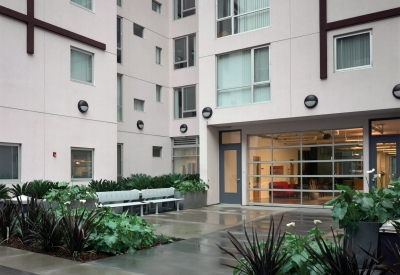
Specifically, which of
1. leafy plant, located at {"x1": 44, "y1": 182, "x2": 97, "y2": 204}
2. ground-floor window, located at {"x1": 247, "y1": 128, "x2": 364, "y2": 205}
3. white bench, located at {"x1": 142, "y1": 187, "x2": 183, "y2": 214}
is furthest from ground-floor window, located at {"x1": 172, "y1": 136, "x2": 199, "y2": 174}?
leafy plant, located at {"x1": 44, "y1": 182, "x2": 97, "y2": 204}

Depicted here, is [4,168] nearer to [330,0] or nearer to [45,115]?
[45,115]

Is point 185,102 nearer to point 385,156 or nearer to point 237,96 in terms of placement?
point 237,96

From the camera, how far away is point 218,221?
12.5m

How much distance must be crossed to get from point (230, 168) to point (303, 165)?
3283mm

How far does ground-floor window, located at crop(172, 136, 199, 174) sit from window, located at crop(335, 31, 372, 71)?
9.32 m

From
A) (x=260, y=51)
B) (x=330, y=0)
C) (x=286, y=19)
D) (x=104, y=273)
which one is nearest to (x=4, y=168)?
(x=104, y=273)

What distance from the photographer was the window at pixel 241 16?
15898 mm

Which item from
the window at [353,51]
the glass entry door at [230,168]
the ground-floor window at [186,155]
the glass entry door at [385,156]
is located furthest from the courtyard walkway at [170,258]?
the ground-floor window at [186,155]

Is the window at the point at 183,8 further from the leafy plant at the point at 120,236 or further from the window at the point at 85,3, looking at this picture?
the leafy plant at the point at 120,236

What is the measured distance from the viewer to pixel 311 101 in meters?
14.3

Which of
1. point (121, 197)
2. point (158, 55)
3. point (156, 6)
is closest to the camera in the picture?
point (121, 197)

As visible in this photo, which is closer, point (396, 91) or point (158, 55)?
point (396, 91)

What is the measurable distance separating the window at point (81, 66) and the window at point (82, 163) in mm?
2765

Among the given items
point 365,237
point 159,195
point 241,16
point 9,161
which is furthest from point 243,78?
point 365,237
